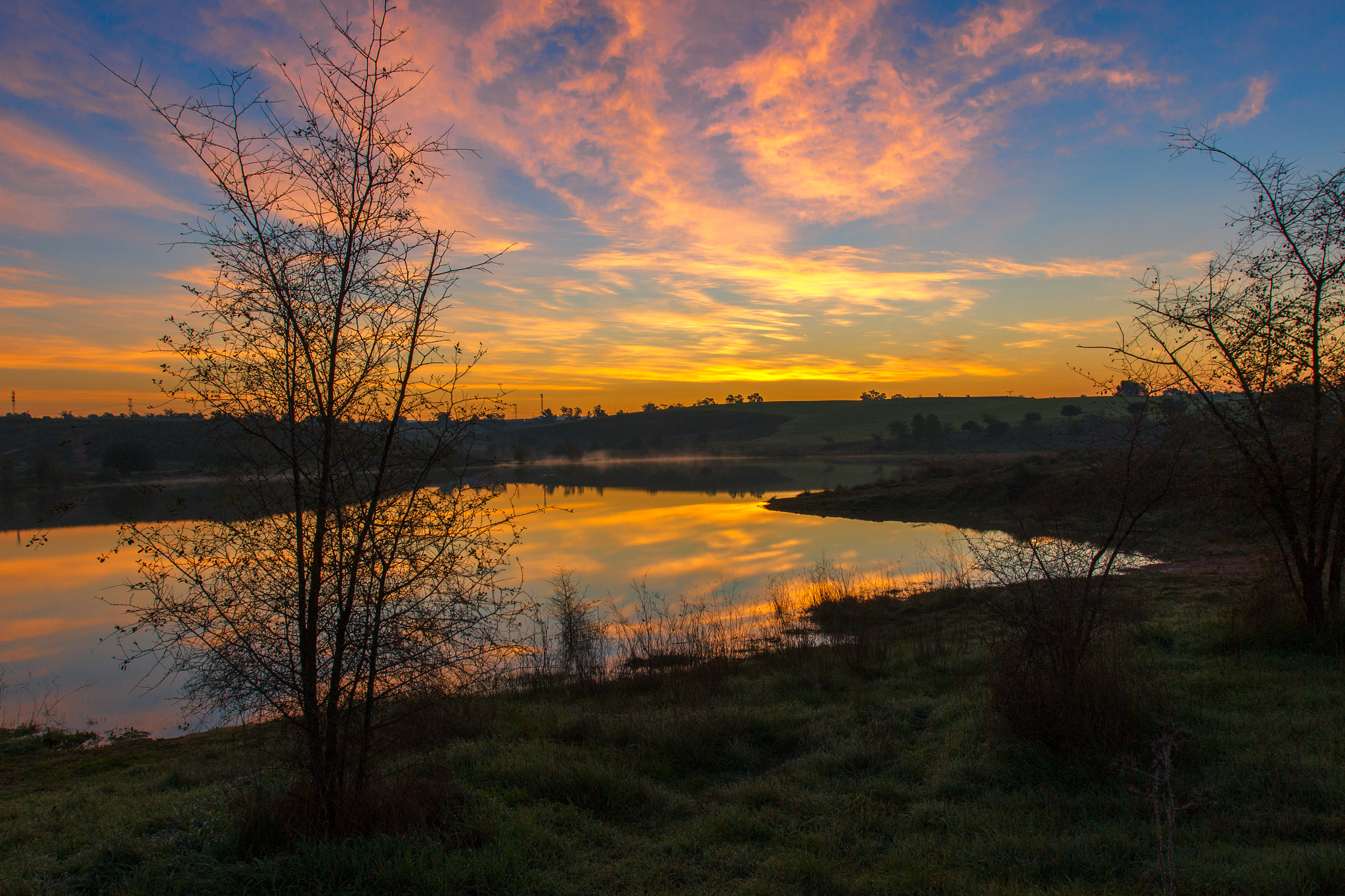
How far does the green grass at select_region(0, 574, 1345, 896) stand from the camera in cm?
448

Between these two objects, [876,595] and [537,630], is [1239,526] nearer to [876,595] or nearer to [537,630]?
[876,595]

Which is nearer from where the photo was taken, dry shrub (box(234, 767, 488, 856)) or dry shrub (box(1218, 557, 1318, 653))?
dry shrub (box(234, 767, 488, 856))

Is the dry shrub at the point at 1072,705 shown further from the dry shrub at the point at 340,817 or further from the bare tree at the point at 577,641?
the bare tree at the point at 577,641

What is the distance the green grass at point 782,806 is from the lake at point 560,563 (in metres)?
1.97

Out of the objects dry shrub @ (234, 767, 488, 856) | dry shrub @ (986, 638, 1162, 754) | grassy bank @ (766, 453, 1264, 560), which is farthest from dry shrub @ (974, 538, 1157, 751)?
grassy bank @ (766, 453, 1264, 560)

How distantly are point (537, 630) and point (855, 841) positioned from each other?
10715 millimetres

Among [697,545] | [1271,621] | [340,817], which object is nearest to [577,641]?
[340,817]

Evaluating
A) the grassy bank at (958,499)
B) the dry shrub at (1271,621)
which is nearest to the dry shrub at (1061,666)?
the dry shrub at (1271,621)

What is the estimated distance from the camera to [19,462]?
213 feet

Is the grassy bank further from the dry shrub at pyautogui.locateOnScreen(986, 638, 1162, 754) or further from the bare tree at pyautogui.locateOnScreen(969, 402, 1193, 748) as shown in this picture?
the dry shrub at pyautogui.locateOnScreen(986, 638, 1162, 754)

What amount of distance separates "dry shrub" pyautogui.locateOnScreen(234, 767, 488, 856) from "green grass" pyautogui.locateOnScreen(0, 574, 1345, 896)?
0.08 meters

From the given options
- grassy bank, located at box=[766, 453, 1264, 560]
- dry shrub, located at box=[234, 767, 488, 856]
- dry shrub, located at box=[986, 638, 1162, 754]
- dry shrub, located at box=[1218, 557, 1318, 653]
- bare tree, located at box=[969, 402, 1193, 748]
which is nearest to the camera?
dry shrub, located at box=[234, 767, 488, 856]

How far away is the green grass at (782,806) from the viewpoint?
4484mm

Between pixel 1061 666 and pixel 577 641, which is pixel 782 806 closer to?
pixel 1061 666
